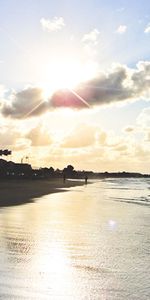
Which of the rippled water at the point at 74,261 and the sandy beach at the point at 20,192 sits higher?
the sandy beach at the point at 20,192

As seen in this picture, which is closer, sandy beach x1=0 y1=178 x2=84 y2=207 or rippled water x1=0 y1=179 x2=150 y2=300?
rippled water x1=0 y1=179 x2=150 y2=300

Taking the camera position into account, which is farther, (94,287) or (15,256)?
(15,256)

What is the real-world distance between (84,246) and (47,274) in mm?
4585

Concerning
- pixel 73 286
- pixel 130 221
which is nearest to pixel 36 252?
pixel 73 286

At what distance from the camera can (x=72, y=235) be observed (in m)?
17.8

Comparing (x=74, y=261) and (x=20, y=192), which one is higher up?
(x=20, y=192)

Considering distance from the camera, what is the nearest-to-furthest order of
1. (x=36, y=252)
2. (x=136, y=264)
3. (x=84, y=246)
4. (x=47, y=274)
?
(x=47, y=274) → (x=136, y=264) → (x=36, y=252) → (x=84, y=246)

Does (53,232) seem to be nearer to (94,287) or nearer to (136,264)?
(136,264)

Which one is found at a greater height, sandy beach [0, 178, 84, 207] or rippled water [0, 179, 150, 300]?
sandy beach [0, 178, 84, 207]

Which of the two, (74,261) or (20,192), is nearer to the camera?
(74,261)

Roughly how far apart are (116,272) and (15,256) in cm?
340

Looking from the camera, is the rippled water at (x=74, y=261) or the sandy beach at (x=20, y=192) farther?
the sandy beach at (x=20, y=192)

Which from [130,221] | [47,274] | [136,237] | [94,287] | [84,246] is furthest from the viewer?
[130,221]

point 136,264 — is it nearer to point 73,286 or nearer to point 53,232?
point 73,286
